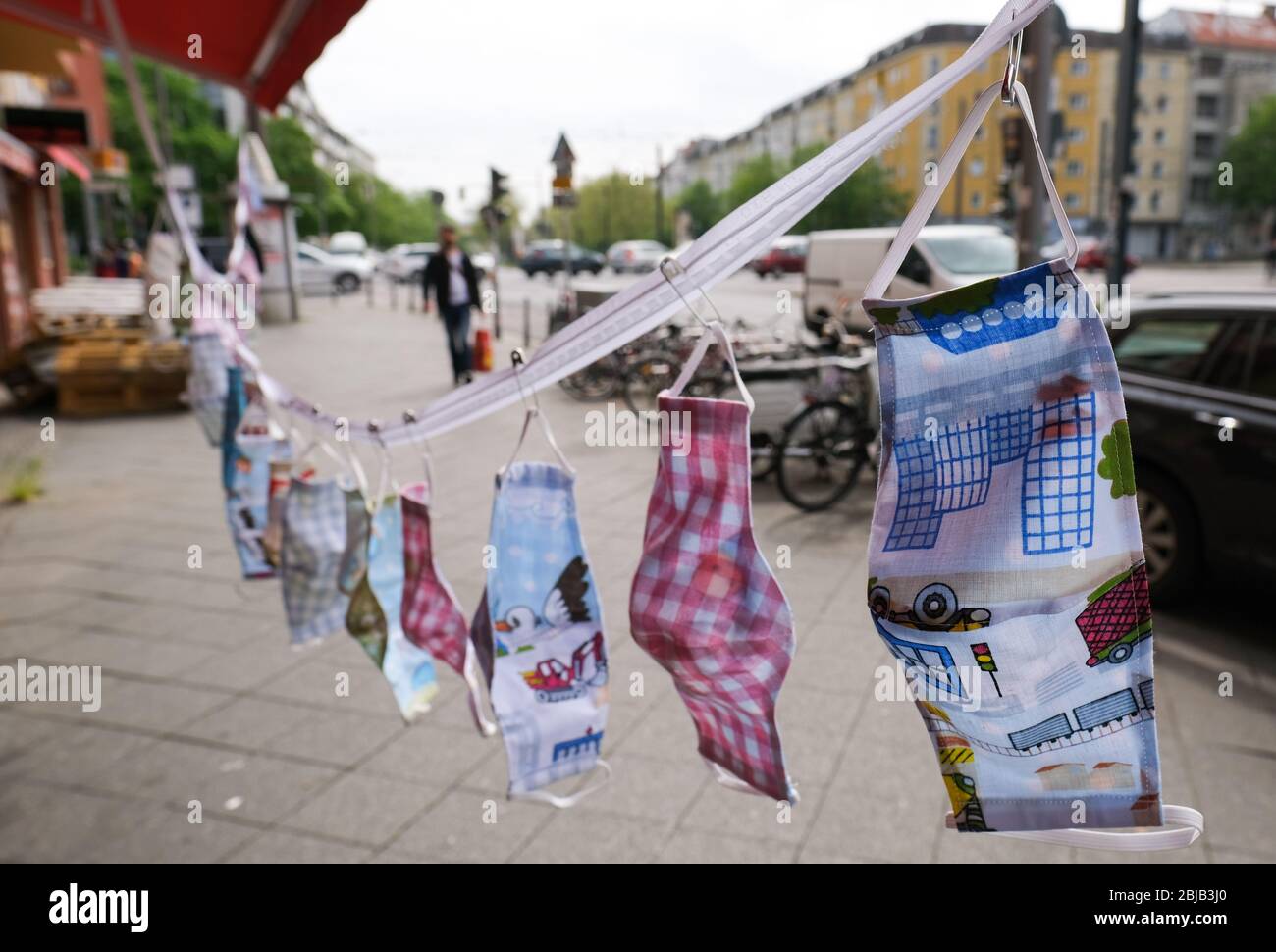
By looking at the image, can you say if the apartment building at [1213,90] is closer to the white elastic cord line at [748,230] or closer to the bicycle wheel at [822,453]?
the bicycle wheel at [822,453]

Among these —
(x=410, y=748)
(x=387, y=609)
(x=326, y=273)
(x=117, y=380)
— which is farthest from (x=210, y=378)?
(x=326, y=273)

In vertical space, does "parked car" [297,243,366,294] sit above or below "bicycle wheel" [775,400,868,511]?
above

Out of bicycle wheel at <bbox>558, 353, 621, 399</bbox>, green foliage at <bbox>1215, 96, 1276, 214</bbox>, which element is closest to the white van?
bicycle wheel at <bbox>558, 353, 621, 399</bbox>

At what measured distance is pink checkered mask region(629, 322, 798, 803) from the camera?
3.74ft

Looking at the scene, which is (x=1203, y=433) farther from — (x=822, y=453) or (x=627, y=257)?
(x=627, y=257)

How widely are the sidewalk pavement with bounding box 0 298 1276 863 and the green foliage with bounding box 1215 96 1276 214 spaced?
5328 centimetres

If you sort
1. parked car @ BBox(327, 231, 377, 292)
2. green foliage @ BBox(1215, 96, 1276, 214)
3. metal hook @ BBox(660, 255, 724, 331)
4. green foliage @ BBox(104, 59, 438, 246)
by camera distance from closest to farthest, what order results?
metal hook @ BBox(660, 255, 724, 331)
green foliage @ BBox(104, 59, 438, 246)
parked car @ BBox(327, 231, 377, 292)
green foliage @ BBox(1215, 96, 1276, 214)

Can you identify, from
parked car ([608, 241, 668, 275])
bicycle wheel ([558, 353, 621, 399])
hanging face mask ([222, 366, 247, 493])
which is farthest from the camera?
parked car ([608, 241, 668, 275])

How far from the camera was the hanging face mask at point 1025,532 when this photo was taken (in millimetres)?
834

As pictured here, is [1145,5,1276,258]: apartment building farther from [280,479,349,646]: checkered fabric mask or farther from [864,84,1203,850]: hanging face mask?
[864,84,1203,850]: hanging face mask

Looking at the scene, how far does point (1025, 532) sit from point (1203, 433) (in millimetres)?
4271

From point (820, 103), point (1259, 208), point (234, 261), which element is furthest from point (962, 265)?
point (1259, 208)

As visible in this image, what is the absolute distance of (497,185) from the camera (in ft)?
40.5

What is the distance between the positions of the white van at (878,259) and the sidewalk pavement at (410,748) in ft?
16.1
